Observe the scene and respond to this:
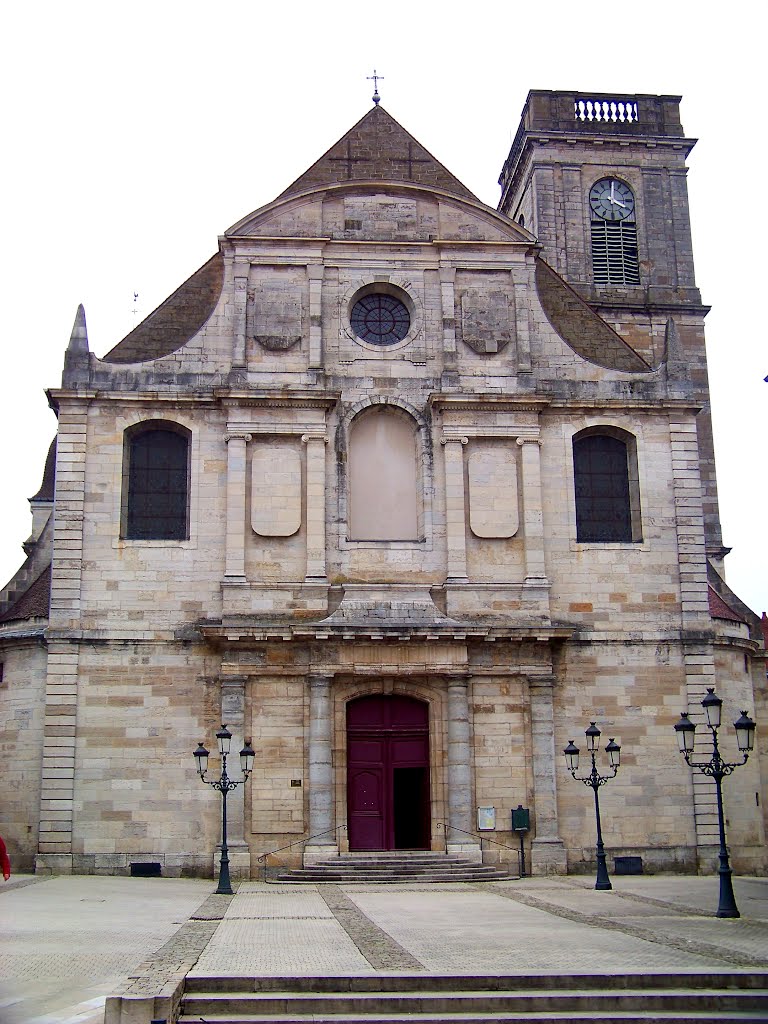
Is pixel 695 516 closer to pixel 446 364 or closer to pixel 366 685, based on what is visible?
pixel 446 364

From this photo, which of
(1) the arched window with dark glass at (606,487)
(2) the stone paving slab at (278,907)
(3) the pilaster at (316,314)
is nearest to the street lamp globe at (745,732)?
(2) the stone paving slab at (278,907)

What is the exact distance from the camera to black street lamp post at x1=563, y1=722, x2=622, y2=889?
73.5ft

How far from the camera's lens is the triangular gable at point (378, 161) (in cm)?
2948

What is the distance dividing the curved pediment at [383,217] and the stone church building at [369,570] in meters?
0.07

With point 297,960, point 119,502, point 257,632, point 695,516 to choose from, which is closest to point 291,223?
point 119,502

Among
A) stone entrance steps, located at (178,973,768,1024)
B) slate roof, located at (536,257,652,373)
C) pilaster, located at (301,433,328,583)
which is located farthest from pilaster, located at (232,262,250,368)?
stone entrance steps, located at (178,973,768,1024)

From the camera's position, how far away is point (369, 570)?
87.2 feet

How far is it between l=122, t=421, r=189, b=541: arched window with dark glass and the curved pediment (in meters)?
5.10

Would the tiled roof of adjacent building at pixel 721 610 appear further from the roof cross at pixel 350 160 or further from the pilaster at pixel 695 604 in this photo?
the roof cross at pixel 350 160

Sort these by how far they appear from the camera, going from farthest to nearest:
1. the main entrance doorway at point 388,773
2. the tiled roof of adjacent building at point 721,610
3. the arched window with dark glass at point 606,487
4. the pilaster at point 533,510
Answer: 1. the tiled roof of adjacent building at point 721,610
2. the arched window with dark glass at point 606,487
3. the pilaster at point 533,510
4. the main entrance doorway at point 388,773

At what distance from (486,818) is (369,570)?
5679mm

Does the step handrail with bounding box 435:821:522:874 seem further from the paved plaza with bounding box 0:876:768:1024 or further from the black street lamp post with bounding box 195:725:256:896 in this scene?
the black street lamp post with bounding box 195:725:256:896

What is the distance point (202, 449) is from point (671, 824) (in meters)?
12.7

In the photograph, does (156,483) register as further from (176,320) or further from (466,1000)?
(466,1000)
